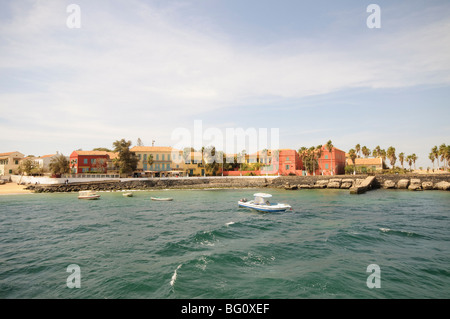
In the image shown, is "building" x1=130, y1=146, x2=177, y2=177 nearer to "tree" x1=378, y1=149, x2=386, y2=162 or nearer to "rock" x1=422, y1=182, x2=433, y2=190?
"rock" x1=422, y1=182, x2=433, y2=190

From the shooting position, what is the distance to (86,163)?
7356cm

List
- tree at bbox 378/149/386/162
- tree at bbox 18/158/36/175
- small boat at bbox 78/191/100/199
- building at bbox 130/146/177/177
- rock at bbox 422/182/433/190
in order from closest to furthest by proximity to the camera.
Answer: small boat at bbox 78/191/100/199
rock at bbox 422/182/433/190
tree at bbox 18/158/36/175
building at bbox 130/146/177/177
tree at bbox 378/149/386/162

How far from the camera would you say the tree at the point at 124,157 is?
68.5 metres

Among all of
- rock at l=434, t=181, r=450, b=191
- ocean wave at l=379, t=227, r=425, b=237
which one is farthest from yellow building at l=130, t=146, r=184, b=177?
ocean wave at l=379, t=227, r=425, b=237

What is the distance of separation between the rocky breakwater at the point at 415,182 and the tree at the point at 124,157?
65373mm

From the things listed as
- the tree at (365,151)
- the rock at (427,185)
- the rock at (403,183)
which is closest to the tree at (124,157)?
the rock at (403,183)

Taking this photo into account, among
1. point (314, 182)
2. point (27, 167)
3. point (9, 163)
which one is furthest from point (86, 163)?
point (314, 182)

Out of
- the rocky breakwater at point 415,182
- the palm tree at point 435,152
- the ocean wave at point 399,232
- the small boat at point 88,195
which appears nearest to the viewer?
the ocean wave at point 399,232

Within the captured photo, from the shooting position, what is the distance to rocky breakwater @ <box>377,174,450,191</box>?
50.9m

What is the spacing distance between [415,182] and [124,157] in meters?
71.5

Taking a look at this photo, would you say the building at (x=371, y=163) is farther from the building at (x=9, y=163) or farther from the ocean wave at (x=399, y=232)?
the building at (x=9, y=163)

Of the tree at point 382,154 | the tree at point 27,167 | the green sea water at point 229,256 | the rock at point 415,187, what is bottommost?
the green sea water at point 229,256

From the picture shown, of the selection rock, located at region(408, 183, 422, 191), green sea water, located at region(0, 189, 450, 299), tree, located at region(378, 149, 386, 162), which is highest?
tree, located at region(378, 149, 386, 162)
